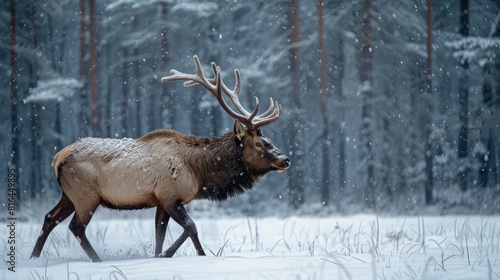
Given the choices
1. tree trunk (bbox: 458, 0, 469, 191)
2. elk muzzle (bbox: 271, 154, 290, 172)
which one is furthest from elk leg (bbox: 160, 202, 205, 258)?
tree trunk (bbox: 458, 0, 469, 191)

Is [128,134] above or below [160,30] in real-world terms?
below

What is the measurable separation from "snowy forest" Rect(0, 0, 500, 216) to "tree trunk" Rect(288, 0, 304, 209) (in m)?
0.03

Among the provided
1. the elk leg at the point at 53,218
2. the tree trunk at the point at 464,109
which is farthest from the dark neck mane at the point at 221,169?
the tree trunk at the point at 464,109

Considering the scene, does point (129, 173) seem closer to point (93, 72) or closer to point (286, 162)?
point (286, 162)

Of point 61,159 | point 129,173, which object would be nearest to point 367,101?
point 129,173

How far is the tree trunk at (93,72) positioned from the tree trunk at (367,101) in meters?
5.57

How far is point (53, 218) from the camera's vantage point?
6137 mm

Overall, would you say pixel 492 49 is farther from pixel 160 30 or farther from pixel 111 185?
pixel 111 185

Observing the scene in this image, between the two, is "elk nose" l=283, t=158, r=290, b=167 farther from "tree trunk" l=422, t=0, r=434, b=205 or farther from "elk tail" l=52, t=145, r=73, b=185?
"tree trunk" l=422, t=0, r=434, b=205

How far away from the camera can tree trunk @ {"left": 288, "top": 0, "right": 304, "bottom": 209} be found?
12.0 m

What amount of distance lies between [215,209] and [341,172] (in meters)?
3.56

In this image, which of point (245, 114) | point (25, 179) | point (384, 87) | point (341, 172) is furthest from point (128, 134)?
point (245, 114)

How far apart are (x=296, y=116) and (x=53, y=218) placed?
693 cm

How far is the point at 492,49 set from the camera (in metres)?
11.2
